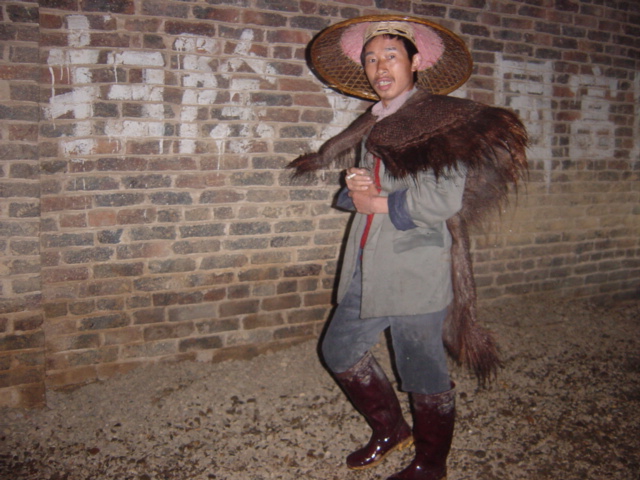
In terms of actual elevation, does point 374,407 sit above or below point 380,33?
below

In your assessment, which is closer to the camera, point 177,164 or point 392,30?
point 392,30

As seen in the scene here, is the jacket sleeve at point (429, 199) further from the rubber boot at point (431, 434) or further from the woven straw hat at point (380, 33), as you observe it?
the rubber boot at point (431, 434)

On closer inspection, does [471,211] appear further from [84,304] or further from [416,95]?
[84,304]

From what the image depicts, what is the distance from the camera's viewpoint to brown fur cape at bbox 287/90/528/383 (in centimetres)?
181

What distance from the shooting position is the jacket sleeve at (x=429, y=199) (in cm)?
185

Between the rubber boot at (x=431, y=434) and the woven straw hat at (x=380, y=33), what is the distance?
1.64 meters

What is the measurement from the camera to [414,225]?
6.44ft

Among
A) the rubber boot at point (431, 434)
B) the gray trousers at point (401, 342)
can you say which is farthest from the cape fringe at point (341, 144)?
the rubber boot at point (431, 434)

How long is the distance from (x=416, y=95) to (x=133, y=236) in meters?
2.07

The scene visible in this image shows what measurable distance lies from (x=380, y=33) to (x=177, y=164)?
1634 millimetres

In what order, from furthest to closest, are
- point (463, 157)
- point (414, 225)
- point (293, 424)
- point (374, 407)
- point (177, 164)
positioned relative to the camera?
point (177, 164)
point (293, 424)
point (374, 407)
point (414, 225)
point (463, 157)

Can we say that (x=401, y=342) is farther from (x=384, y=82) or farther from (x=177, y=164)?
(x=177, y=164)

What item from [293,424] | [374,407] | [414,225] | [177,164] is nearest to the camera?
[414,225]

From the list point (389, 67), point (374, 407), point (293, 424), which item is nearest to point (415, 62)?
point (389, 67)
